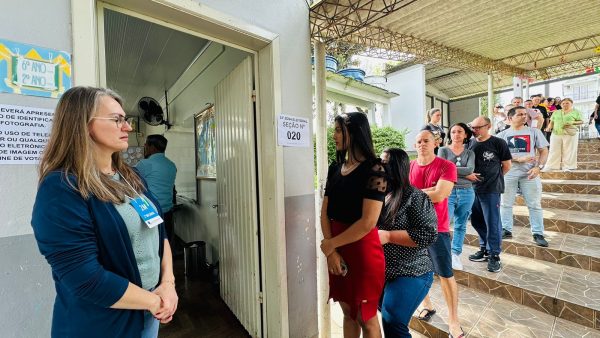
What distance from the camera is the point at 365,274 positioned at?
1410 millimetres

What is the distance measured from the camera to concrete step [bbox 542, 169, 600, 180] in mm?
4598

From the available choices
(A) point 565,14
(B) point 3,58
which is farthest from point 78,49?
(A) point 565,14

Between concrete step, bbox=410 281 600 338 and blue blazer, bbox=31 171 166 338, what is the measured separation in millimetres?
2281

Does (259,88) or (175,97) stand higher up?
(175,97)

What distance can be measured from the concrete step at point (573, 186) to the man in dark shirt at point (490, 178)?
8.44 feet

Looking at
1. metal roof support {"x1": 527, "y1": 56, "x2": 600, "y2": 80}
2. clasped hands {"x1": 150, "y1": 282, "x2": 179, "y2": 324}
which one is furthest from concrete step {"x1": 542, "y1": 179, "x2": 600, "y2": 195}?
clasped hands {"x1": 150, "y1": 282, "x2": 179, "y2": 324}

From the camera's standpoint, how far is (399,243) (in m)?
1.54

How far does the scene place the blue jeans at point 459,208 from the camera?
9.16 ft

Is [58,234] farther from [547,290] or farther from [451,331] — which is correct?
[547,290]

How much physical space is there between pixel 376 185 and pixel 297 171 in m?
0.93

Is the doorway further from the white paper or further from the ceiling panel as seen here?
the white paper

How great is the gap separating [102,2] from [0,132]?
79cm

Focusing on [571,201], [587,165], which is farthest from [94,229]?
[587,165]

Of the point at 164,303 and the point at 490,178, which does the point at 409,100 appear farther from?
the point at 164,303
